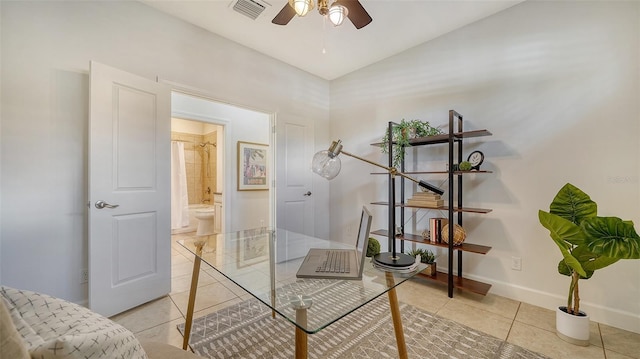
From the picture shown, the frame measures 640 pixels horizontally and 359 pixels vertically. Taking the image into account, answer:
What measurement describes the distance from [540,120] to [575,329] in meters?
1.63

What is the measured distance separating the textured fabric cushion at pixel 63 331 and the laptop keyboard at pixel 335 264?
0.83 m

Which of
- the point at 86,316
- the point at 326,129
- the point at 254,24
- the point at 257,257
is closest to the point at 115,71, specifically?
the point at 254,24

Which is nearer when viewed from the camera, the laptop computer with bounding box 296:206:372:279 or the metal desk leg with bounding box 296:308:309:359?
the metal desk leg with bounding box 296:308:309:359

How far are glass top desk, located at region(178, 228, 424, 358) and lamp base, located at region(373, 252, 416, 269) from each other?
48mm

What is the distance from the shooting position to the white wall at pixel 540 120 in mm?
1931

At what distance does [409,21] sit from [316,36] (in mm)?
981

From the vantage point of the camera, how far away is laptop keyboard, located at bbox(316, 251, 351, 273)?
4.22 ft

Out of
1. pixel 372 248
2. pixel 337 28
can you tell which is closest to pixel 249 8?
pixel 337 28

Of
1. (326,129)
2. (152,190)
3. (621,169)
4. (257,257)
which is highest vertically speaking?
(326,129)

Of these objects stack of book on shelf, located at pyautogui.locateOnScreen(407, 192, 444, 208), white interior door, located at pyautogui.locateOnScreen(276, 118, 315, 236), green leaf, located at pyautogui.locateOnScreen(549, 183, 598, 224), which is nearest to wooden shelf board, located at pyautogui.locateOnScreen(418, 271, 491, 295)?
stack of book on shelf, located at pyautogui.locateOnScreen(407, 192, 444, 208)

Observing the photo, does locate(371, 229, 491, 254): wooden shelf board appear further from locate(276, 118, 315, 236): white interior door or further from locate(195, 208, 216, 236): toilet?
locate(195, 208, 216, 236): toilet

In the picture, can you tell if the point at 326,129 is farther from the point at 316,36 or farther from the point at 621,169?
the point at 621,169

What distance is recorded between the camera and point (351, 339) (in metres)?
1.79

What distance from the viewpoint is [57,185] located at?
196 centimetres
